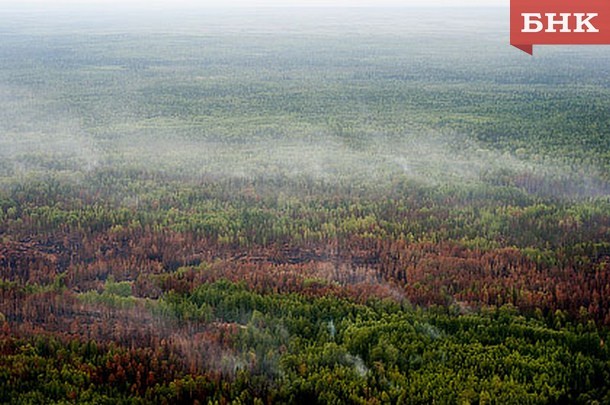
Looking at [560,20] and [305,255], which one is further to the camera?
[560,20]

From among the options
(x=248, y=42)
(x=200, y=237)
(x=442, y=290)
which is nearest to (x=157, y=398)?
(x=442, y=290)

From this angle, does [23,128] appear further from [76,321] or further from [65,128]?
[76,321]

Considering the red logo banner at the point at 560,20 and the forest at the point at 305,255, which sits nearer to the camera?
the forest at the point at 305,255

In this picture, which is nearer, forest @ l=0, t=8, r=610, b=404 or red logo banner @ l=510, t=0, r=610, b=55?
forest @ l=0, t=8, r=610, b=404
